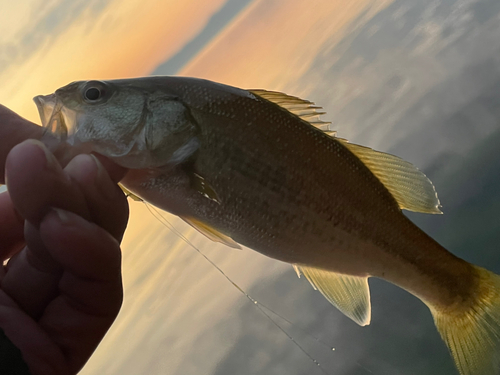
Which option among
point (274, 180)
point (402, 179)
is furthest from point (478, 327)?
point (274, 180)

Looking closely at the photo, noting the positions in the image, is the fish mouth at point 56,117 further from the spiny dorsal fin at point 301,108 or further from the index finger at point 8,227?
the spiny dorsal fin at point 301,108

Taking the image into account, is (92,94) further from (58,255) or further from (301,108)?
(301,108)

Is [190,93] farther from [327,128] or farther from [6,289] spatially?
[6,289]

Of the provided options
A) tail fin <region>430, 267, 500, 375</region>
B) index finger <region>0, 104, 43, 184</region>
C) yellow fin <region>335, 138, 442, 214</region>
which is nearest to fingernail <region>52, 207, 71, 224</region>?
index finger <region>0, 104, 43, 184</region>

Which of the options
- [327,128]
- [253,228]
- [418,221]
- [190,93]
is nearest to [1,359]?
[253,228]

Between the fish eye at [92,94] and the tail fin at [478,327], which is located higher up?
the tail fin at [478,327]

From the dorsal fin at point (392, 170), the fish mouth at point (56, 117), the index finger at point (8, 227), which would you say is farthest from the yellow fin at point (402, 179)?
the index finger at point (8, 227)
